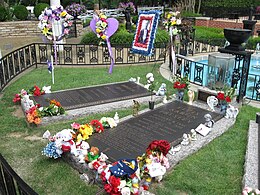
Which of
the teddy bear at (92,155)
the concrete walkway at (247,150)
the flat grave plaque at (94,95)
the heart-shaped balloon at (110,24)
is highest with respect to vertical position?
the heart-shaped balloon at (110,24)

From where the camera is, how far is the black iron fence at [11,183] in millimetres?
2326

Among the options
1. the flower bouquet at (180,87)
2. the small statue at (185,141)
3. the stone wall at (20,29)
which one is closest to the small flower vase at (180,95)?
the flower bouquet at (180,87)

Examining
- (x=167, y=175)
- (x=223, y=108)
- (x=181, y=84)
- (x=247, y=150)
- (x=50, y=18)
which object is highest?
(x=50, y=18)

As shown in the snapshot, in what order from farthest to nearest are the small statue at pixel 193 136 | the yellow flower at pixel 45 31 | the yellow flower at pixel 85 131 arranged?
the yellow flower at pixel 45 31
the small statue at pixel 193 136
the yellow flower at pixel 85 131

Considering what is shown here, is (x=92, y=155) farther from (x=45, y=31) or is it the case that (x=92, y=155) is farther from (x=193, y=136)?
(x=45, y=31)

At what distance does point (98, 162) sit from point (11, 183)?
1347 millimetres

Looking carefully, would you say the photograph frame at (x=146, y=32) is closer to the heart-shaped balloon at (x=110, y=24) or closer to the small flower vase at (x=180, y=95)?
the heart-shaped balloon at (x=110, y=24)

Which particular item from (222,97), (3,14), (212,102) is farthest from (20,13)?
(222,97)

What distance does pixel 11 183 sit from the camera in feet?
8.97

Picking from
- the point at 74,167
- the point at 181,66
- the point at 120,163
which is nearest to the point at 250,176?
the point at 120,163

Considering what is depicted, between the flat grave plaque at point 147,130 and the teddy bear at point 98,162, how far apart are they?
0.14 metres

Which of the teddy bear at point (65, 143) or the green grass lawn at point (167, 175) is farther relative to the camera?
the teddy bear at point (65, 143)

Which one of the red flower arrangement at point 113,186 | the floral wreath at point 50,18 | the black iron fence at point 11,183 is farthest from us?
the floral wreath at point 50,18

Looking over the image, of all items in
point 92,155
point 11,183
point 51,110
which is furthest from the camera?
point 51,110
